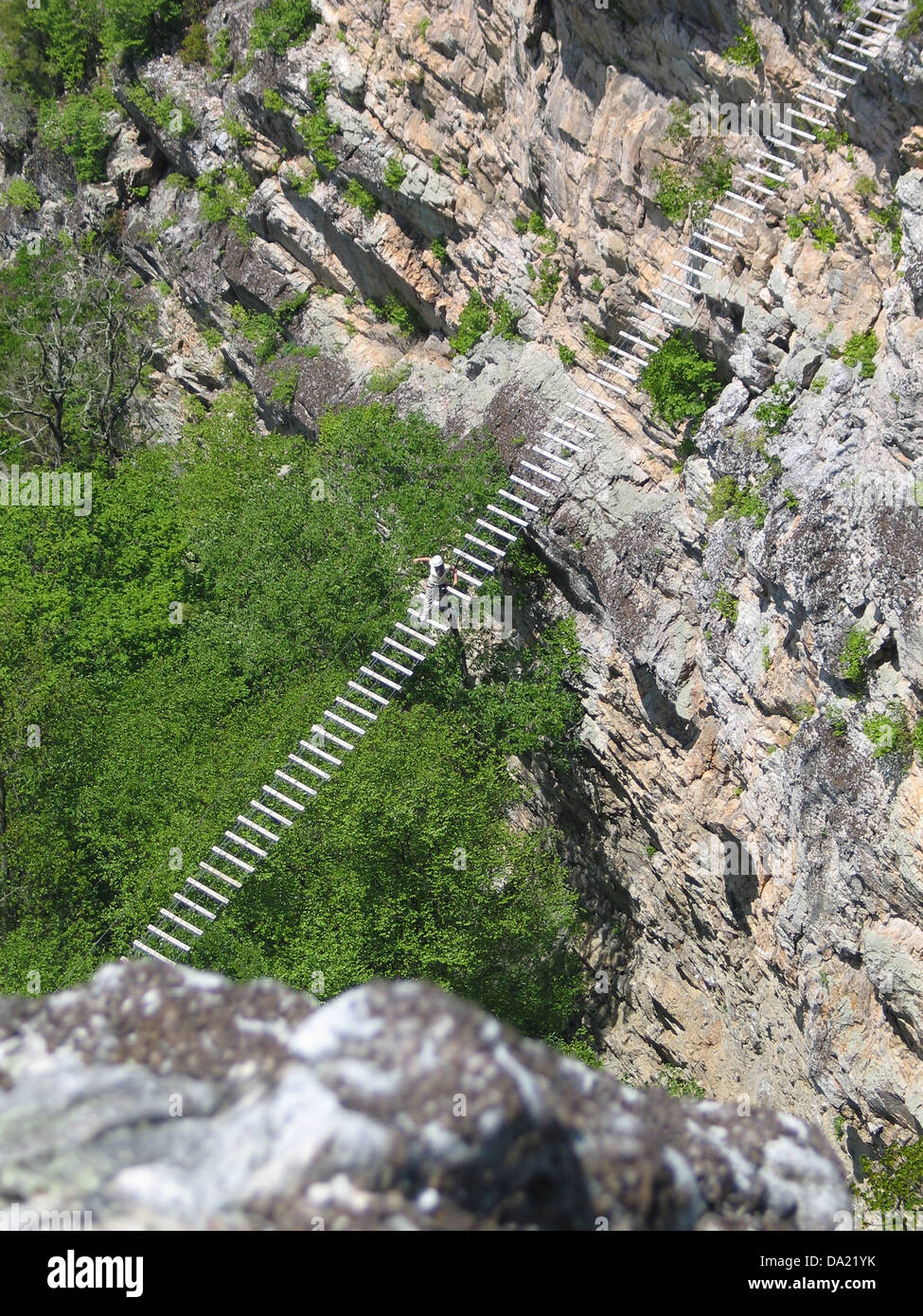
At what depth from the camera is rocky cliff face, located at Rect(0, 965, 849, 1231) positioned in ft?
20.3

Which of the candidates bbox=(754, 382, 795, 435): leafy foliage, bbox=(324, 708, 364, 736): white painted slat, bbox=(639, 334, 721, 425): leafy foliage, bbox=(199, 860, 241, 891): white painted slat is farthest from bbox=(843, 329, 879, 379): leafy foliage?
bbox=(199, 860, 241, 891): white painted slat

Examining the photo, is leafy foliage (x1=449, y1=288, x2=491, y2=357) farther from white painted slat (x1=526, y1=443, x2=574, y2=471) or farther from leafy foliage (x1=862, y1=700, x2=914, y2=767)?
leafy foliage (x1=862, y1=700, x2=914, y2=767)

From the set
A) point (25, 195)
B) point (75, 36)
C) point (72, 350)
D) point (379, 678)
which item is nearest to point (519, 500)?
point (379, 678)

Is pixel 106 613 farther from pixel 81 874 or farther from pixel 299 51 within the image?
pixel 299 51

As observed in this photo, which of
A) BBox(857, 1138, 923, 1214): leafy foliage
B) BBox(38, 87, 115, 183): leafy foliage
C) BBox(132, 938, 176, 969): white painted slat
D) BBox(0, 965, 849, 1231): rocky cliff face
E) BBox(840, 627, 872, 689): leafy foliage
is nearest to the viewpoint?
BBox(0, 965, 849, 1231): rocky cliff face

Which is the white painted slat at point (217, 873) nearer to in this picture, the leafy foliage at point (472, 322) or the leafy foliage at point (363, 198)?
the leafy foliage at point (472, 322)

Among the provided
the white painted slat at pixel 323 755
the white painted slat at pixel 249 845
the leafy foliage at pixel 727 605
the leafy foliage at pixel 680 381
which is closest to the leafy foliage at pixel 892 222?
the leafy foliage at pixel 680 381

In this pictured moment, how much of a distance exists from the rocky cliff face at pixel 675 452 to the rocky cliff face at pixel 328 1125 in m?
12.3

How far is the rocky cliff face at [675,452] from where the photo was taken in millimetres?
18984

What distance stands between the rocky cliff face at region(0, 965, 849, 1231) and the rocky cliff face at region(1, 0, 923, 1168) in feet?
40.4

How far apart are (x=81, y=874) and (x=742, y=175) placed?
2229cm

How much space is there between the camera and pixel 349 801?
2741cm

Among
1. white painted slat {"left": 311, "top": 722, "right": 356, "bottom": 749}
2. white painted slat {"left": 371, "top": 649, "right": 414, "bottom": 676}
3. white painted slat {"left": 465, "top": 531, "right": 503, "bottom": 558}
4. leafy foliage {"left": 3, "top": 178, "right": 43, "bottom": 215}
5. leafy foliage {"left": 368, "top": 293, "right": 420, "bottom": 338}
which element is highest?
leafy foliage {"left": 368, "top": 293, "right": 420, "bottom": 338}
